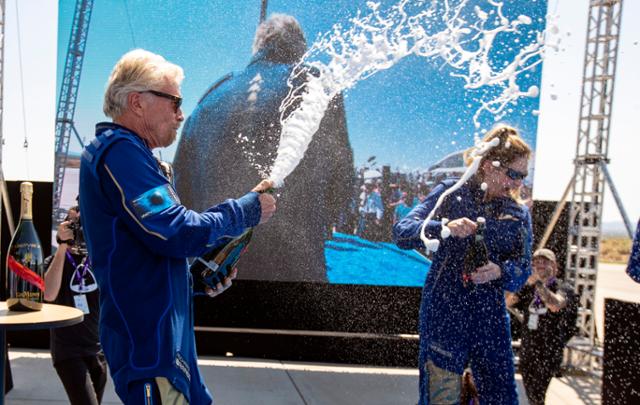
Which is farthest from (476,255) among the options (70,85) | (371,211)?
(70,85)

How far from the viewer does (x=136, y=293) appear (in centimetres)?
175

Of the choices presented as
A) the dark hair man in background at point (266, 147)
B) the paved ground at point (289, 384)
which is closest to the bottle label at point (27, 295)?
the paved ground at point (289, 384)

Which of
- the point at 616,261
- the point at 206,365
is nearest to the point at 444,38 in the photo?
the point at 206,365

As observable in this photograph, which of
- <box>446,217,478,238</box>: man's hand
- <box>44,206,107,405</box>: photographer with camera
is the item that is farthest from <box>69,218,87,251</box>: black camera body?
<box>446,217,478,238</box>: man's hand

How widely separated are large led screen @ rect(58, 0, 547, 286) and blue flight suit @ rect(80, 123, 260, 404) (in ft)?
13.2

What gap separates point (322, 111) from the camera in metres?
5.68

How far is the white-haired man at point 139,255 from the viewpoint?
173 centimetres

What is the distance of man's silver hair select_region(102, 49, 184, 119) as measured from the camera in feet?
6.26

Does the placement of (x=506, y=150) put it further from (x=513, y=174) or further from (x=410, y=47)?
(x=410, y=47)

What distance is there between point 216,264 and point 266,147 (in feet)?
12.2

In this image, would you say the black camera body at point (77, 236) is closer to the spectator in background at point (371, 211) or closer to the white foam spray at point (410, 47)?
the white foam spray at point (410, 47)

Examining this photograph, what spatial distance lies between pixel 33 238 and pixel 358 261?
353 cm

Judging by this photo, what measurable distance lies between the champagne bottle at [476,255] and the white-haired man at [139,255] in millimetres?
1387

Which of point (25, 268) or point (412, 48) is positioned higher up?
point (412, 48)
